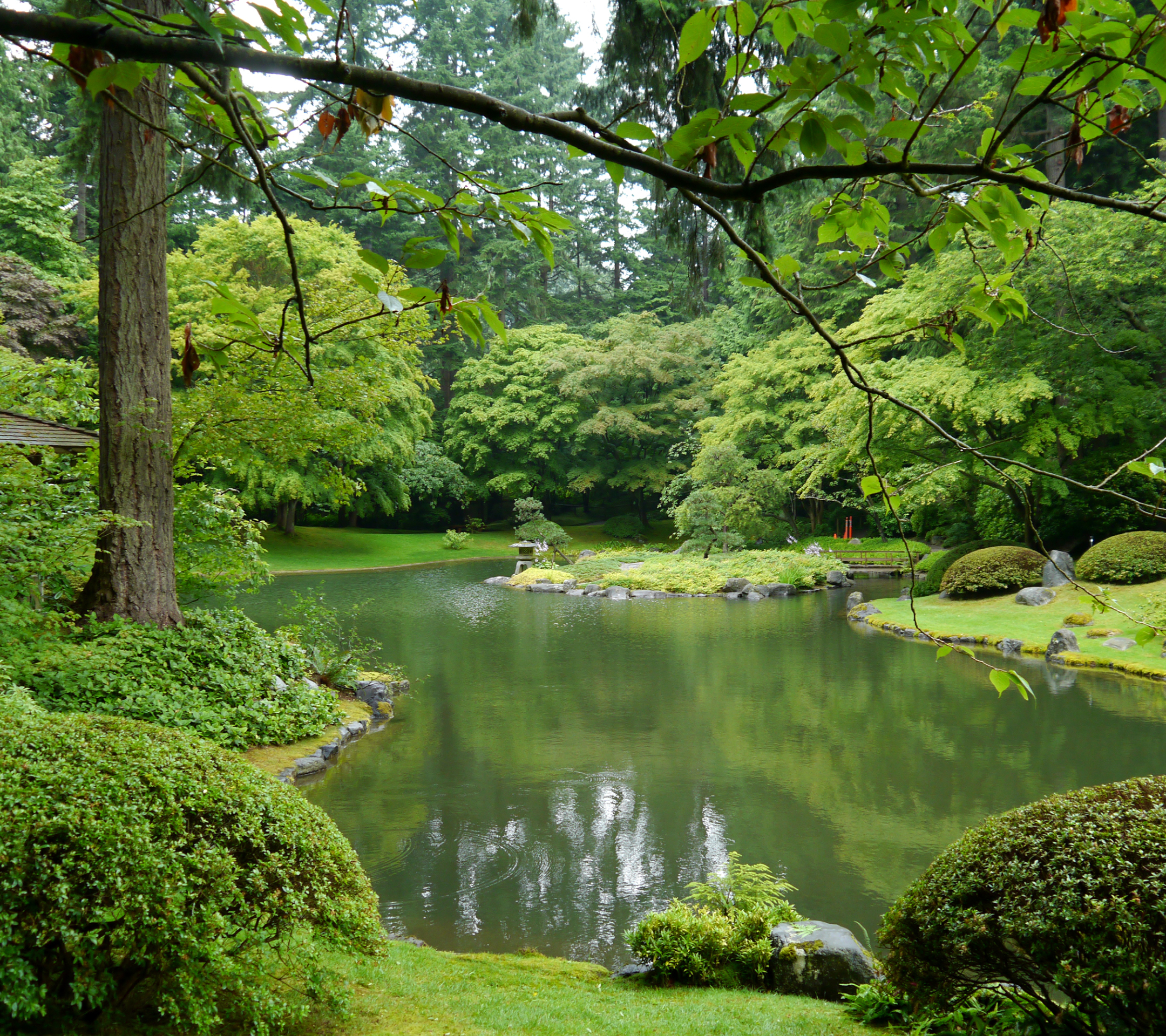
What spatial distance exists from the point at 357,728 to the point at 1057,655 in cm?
775

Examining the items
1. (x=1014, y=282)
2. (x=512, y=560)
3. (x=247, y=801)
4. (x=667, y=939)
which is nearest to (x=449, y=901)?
(x=667, y=939)

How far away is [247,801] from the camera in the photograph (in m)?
2.26

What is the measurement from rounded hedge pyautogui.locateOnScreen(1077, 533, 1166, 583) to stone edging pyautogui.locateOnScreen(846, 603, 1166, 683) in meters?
2.37

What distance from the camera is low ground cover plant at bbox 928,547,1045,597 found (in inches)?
472

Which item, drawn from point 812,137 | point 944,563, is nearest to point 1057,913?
point 812,137

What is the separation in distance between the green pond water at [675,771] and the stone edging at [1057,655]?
1.05 feet

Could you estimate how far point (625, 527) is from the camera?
89.8ft

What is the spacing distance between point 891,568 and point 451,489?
14229 millimetres

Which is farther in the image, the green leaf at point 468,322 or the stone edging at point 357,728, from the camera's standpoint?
the stone edging at point 357,728

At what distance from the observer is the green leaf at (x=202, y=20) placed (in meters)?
0.84

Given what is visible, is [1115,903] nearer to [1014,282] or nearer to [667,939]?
[667,939]

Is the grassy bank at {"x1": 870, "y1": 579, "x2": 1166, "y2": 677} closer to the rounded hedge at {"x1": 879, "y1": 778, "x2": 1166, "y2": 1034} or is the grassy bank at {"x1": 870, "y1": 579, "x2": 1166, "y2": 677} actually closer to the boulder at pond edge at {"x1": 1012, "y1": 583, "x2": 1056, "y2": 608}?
the boulder at pond edge at {"x1": 1012, "y1": 583, "x2": 1056, "y2": 608}

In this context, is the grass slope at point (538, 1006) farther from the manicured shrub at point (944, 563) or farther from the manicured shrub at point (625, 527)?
the manicured shrub at point (625, 527)

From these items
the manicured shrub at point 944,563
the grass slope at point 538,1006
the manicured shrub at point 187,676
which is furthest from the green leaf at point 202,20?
the manicured shrub at point 944,563
